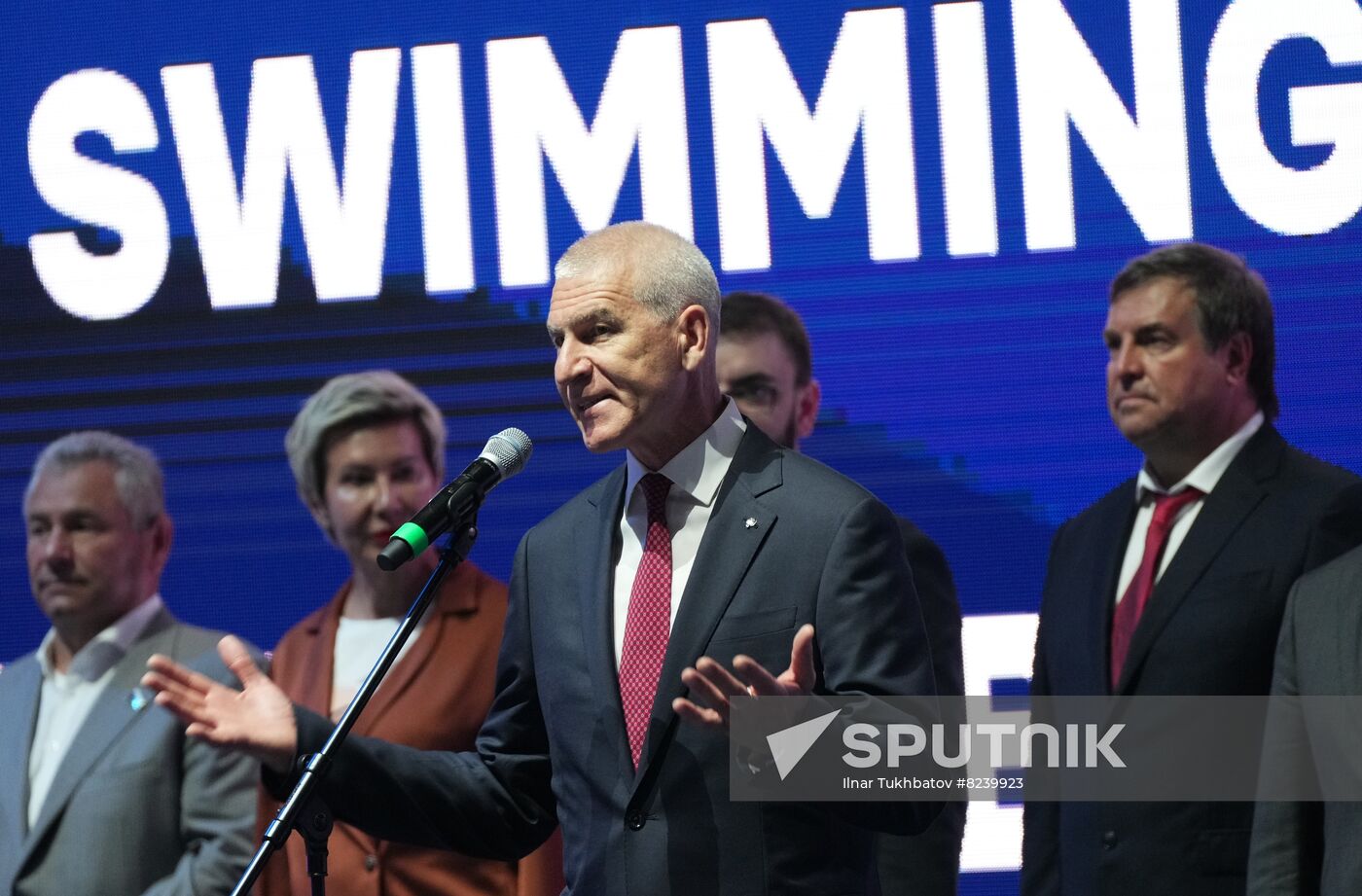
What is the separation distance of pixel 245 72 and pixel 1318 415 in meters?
3.09

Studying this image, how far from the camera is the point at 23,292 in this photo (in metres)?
4.86

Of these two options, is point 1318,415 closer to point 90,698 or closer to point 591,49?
point 591,49

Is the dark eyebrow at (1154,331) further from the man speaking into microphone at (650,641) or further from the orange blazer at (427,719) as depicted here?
the orange blazer at (427,719)

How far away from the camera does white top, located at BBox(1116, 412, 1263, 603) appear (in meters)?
3.54

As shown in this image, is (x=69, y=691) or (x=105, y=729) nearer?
(x=105, y=729)

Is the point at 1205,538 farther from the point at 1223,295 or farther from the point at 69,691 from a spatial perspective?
the point at 69,691

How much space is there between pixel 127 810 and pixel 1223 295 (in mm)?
2682

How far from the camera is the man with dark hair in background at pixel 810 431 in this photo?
144 inches

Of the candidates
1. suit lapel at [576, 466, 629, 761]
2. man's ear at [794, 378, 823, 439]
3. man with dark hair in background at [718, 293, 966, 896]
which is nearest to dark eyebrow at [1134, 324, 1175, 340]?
man with dark hair in background at [718, 293, 966, 896]

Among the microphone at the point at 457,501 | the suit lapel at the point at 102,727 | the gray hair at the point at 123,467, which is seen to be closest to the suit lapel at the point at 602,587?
the microphone at the point at 457,501

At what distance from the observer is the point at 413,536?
2293mm

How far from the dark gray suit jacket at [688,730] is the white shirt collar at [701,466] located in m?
0.02

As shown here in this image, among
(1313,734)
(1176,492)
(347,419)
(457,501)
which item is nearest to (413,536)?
(457,501)

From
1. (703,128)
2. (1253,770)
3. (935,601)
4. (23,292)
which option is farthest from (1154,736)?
(23,292)
